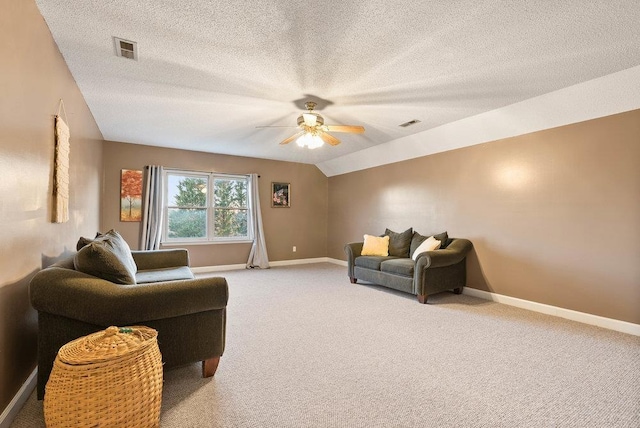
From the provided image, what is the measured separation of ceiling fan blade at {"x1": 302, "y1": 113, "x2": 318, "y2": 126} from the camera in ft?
11.5

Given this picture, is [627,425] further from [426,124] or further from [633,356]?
[426,124]

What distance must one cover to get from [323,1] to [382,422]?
102 inches

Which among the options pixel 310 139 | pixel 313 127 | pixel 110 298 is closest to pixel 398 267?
pixel 310 139

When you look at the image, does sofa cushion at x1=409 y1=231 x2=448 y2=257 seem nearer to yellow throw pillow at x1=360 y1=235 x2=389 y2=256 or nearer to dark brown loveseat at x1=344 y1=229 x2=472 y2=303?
dark brown loveseat at x1=344 y1=229 x2=472 y2=303

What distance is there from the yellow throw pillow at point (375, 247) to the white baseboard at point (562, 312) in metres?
1.40

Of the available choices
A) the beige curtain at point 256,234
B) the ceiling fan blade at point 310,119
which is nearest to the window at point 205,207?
the beige curtain at point 256,234

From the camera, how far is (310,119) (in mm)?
3529

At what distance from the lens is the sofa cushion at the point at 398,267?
4305mm

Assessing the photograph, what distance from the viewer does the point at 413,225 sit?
5.54 m

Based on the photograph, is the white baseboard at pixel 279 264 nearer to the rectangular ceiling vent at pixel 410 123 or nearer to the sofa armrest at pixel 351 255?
the sofa armrest at pixel 351 255

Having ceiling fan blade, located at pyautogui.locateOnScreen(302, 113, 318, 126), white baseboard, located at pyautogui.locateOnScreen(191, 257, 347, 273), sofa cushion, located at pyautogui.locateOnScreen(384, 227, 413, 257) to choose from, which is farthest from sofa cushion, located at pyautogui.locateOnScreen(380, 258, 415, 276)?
white baseboard, located at pyautogui.locateOnScreen(191, 257, 347, 273)

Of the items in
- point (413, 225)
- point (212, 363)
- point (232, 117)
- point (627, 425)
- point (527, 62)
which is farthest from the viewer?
point (413, 225)

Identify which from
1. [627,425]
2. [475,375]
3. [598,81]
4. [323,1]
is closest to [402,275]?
[475,375]

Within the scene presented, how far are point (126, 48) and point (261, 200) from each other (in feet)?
15.1
